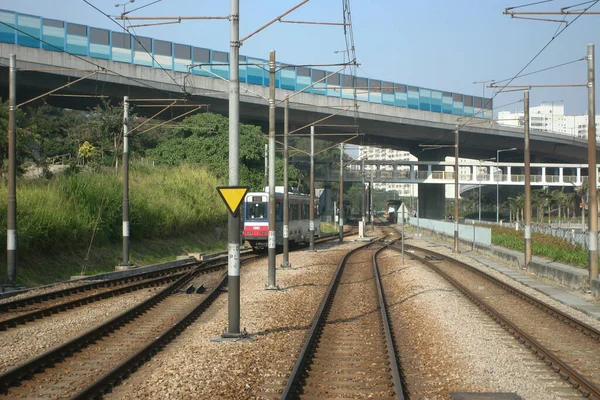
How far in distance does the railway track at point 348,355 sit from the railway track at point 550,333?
96.2 inches

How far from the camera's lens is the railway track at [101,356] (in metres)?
8.90

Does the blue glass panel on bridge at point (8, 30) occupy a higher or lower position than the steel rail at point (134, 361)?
higher

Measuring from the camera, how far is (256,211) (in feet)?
117

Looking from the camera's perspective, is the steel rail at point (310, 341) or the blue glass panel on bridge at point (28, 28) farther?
the blue glass panel on bridge at point (28, 28)

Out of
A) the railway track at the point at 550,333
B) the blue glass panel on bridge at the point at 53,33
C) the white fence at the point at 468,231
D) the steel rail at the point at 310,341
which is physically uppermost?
the blue glass panel on bridge at the point at 53,33

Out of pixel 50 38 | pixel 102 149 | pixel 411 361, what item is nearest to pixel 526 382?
pixel 411 361

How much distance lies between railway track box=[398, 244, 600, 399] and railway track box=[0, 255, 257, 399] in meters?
6.31

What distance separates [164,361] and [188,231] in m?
31.2

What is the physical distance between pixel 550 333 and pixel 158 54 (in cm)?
4384

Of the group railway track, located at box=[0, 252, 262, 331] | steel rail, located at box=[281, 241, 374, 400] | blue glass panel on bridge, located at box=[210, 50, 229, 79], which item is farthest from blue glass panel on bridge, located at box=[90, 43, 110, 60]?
steel rail, located at box=[281, 241, 374, 400]

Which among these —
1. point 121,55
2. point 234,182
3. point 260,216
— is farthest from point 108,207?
point 121,55

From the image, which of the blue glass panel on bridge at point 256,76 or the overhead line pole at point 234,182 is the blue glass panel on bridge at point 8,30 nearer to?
the blue glass panel on bridge at point 256,76

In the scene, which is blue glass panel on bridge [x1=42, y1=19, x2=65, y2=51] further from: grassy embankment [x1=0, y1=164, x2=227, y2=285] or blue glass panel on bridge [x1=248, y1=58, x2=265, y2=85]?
blue glass panel on bridge [x1=248, y1=58, x2=265, y2=85]

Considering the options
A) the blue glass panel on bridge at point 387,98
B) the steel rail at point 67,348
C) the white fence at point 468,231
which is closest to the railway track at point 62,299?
the steel rail at point 67,348
